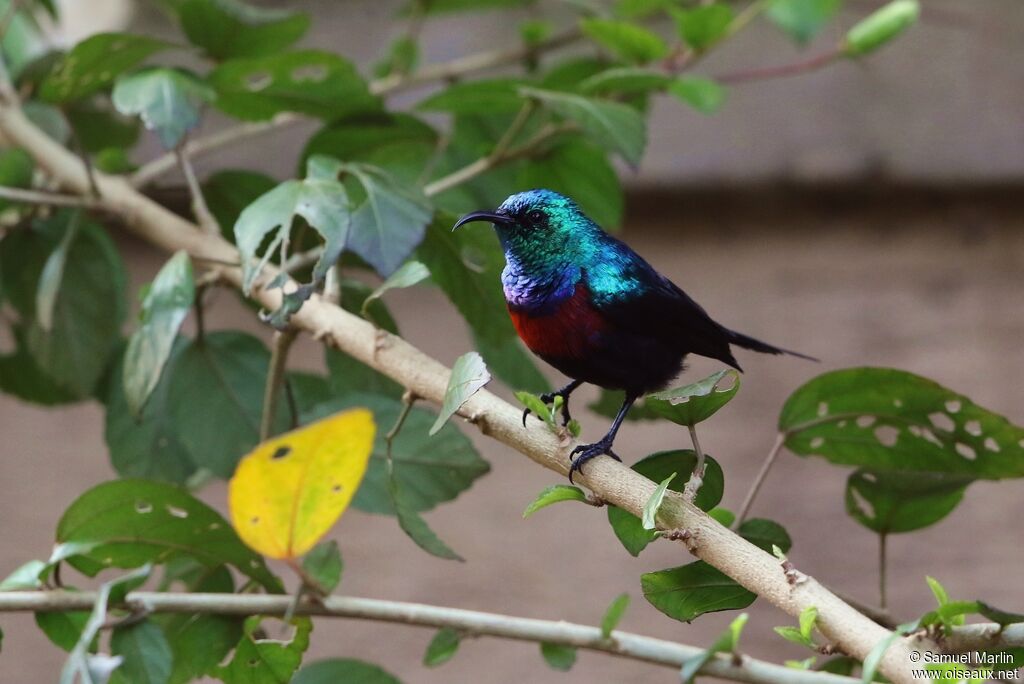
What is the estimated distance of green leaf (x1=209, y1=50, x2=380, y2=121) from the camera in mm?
1218

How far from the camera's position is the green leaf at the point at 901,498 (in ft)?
3.23

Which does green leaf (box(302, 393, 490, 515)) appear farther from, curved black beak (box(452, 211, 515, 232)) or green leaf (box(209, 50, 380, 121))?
green leaf (box(209, 50, 380, 121))

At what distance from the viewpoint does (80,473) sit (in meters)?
2.09

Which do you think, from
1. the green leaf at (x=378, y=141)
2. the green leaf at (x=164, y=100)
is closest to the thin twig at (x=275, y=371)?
the green leaf at (x=164, y=100)

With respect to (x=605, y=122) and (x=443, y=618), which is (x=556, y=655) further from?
(x=605, y=122)

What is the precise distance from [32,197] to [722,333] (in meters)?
0.71

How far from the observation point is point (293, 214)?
3.06ft

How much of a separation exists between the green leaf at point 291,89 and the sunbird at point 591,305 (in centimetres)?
35

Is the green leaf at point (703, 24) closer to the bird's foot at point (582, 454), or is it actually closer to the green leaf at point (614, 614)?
the bird's foot at point (582, 454)

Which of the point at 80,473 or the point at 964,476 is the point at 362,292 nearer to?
the point at 964,476

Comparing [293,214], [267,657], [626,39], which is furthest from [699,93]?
[267,657]

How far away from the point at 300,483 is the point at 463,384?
0.40 ft

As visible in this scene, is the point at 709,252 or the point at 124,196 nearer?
the point at 124,196

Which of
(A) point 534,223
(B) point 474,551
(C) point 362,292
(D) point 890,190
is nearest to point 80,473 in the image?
(B) point 474,551
